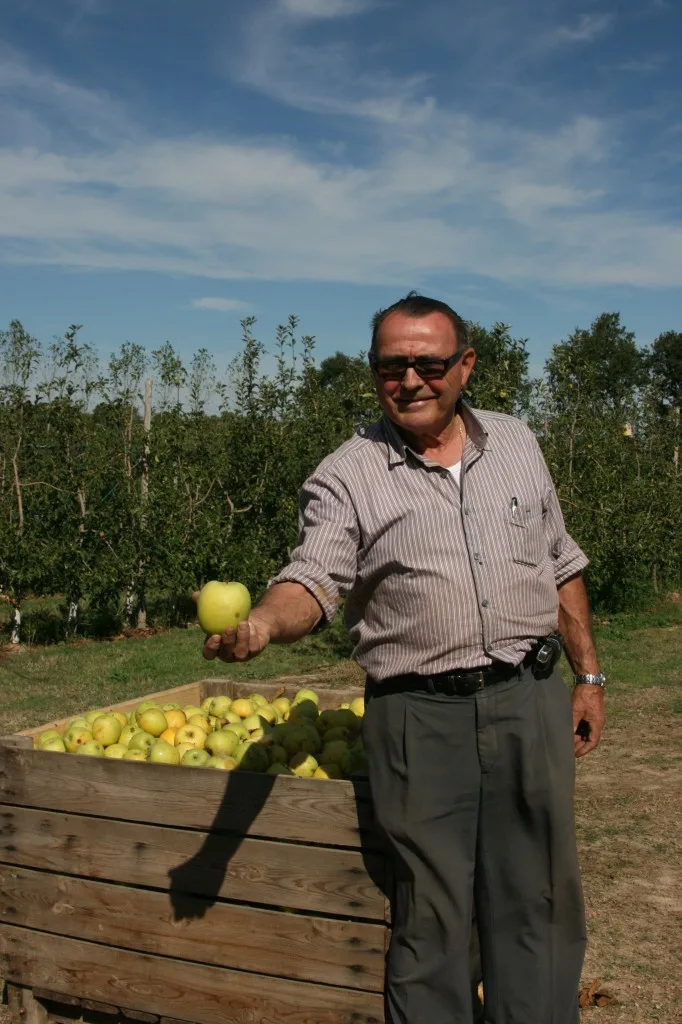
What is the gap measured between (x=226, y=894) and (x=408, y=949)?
22.0 inches

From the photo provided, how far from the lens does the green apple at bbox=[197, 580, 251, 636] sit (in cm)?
214

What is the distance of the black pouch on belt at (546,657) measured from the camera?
2.52 meters

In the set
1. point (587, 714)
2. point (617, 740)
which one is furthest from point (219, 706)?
point (617, 740)

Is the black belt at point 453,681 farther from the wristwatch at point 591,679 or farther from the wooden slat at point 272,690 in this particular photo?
the wooden slat at point 272,690

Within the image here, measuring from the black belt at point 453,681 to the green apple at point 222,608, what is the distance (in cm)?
48

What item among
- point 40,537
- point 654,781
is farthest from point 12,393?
point 654,781

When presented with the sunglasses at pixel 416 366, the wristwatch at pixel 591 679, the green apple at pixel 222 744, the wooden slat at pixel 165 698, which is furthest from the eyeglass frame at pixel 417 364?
the wooden slat at pixel 165 698

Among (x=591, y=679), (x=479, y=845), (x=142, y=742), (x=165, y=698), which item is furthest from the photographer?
(x=165, y=698)

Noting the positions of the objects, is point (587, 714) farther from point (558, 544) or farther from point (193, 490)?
point (193, 490)

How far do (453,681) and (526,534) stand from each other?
1.48 feet

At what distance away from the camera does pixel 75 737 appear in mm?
3270

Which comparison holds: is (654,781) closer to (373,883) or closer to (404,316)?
(373,883)

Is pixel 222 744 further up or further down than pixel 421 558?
further down

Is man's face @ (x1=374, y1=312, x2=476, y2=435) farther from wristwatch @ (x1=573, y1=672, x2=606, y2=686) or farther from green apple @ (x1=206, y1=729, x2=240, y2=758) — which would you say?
green apple @ (x1=206, y1=729, x2=240, y2=758)
